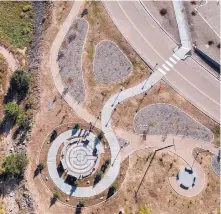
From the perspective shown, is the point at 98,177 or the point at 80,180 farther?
the point at 98,177

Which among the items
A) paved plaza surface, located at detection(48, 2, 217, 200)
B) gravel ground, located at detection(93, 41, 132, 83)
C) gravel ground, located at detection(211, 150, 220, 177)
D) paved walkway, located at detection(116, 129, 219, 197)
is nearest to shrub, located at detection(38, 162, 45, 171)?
paved plaza surface, located at detection(48, 2, 217, 200)

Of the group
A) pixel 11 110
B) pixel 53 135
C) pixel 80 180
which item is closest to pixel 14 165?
pixel 53 135

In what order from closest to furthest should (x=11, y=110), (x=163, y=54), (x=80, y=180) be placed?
(x=80, y=180) → (x=11, y=110) → (x=163, y=54)

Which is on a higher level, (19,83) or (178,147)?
(178,147)

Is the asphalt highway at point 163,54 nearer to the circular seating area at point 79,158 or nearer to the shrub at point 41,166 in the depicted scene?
the circular seating area at point 79,158

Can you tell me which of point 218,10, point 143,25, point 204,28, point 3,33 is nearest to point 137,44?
point 143,25

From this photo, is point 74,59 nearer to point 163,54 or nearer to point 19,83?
point 19,83
